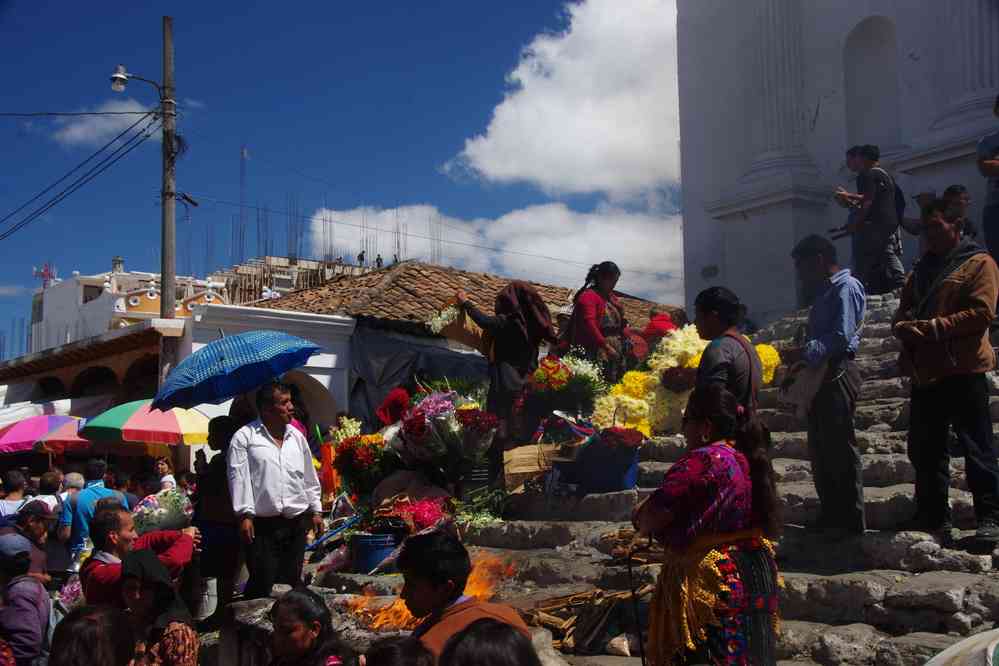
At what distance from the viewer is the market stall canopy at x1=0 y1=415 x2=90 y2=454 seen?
14.7m

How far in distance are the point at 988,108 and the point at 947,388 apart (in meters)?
8.02

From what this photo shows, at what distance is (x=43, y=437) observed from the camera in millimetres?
14805

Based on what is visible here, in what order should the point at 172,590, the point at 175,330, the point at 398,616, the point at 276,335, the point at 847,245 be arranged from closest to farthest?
1. the point at 172,590
2. the point at 398,616
3. the point at 276,335
4. the point at 847,245
5. the point at 175,330

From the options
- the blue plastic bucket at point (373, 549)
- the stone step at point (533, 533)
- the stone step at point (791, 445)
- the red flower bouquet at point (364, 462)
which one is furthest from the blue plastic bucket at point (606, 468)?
the red flower bouquet at point (364, 462)

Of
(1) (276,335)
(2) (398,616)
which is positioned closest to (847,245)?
(1) (276,335)

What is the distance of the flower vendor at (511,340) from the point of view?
9.32 metres

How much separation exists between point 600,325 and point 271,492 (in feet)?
17.0

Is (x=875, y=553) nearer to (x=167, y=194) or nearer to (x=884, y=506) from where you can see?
(x=884, y=506)

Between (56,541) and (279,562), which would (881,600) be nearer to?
(279,562)

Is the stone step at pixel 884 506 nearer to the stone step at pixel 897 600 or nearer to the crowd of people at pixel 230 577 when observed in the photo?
the stone step at pixel 897 600

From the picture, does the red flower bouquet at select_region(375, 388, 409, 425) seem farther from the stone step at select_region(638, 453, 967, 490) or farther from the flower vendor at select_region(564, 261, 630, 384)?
the stone step at select_region(638, 453, 967, 490)

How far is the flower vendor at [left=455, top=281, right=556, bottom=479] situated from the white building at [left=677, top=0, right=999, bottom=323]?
18.6 feet

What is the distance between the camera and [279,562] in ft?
20.6

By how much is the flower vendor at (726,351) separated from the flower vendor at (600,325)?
4.80 m
